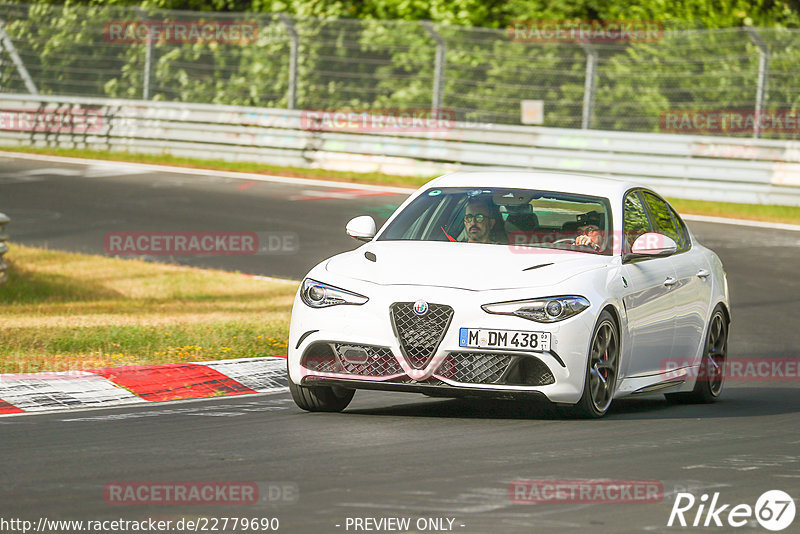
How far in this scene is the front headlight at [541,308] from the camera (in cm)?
802

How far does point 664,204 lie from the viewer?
10.5 m

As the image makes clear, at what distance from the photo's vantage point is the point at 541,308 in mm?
8078

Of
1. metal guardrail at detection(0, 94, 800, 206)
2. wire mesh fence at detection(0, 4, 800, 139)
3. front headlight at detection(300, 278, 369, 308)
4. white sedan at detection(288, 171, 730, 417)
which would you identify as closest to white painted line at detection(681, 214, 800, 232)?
metal guardrail at detection(0, 94, 800, 206)

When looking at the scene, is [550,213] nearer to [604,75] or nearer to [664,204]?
[664,204]

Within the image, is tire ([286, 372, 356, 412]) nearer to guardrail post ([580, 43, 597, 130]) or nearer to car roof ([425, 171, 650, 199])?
car roof ([425, 171, 650, 199])

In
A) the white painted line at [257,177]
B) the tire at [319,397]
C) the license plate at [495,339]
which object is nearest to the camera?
the license plate at [495,339]

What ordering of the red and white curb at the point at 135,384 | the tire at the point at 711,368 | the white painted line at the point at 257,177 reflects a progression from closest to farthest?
the red and white curb at the point at 135,384 → the tire at the point at 711,368 → the white painted line at the point at 257,177

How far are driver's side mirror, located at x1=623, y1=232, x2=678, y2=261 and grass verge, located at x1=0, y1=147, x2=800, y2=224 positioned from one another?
1354 cm

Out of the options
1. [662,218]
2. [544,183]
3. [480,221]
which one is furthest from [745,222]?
[480,221]

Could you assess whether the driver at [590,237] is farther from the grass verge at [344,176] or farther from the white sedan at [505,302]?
the grass verge at [344,176]

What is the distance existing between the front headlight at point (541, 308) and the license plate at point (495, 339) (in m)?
0.10

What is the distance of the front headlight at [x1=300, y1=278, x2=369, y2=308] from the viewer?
27.1 ft

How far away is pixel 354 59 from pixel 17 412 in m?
18.9

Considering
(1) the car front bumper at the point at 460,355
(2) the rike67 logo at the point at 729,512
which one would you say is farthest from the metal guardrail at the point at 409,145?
(2) the rike67 logo at the point at 729,512
